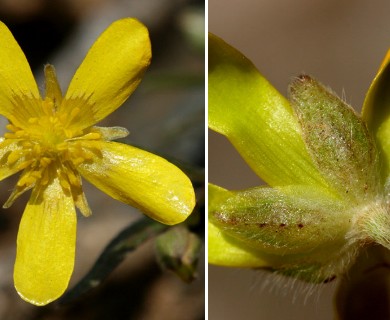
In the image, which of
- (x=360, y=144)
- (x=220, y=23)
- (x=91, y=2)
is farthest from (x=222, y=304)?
(x=360, y=144)

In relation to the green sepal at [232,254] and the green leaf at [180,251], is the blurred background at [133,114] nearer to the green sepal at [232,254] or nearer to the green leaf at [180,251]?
the green leaf at [180,251]

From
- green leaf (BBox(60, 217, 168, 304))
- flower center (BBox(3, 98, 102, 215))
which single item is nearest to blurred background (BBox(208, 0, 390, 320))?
green leaf (BBox(60, 217, 168, 304))

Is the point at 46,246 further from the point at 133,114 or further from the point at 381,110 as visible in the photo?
the point at 133,114

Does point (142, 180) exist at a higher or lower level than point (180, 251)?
higher

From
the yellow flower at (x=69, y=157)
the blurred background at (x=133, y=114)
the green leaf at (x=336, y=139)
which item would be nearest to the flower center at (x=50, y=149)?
the yellow flower at (x=69, y=157)

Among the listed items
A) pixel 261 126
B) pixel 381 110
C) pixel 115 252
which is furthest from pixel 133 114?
pixel 381 110

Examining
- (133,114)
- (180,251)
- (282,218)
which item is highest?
(282,218)
